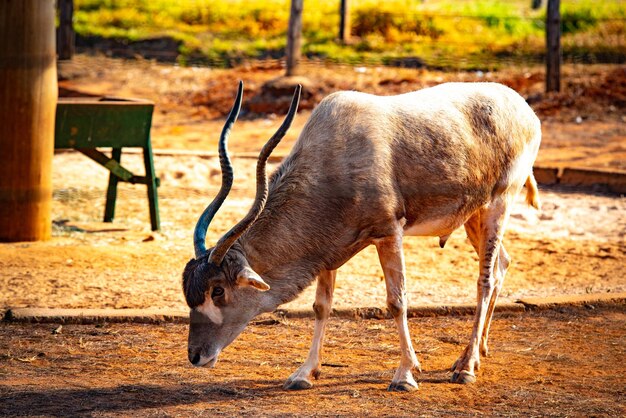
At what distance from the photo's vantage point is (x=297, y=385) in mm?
6238

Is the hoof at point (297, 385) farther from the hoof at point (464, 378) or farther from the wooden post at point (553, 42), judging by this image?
the wooden post at point (553, 42)

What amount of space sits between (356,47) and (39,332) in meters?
17.0

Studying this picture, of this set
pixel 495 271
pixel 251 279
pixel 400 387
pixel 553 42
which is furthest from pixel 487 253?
pixel 553 42

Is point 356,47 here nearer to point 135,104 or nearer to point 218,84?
point 218,84

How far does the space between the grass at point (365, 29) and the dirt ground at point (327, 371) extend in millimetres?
14683

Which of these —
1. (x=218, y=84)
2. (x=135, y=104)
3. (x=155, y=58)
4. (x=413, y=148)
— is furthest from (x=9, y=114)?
(x=155, y=58)

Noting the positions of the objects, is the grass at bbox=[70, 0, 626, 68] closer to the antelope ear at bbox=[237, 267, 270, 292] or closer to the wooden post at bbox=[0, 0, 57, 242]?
the wooden post at bbox=[0, 0, 57, 242]

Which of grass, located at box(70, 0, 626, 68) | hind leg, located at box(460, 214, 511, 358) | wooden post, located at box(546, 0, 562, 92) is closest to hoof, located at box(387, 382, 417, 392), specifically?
hind leg, located at box(460, 214, 511, 358)

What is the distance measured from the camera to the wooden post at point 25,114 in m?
9.77

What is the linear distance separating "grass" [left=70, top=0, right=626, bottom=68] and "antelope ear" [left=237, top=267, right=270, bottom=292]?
16392mm

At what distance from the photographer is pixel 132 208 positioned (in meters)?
12.0

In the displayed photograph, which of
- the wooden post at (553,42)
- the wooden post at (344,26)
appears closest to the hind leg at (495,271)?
the wooden post at (553,42)

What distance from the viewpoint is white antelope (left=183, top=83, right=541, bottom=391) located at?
232 inches

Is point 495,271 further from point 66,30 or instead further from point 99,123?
point 66,30
